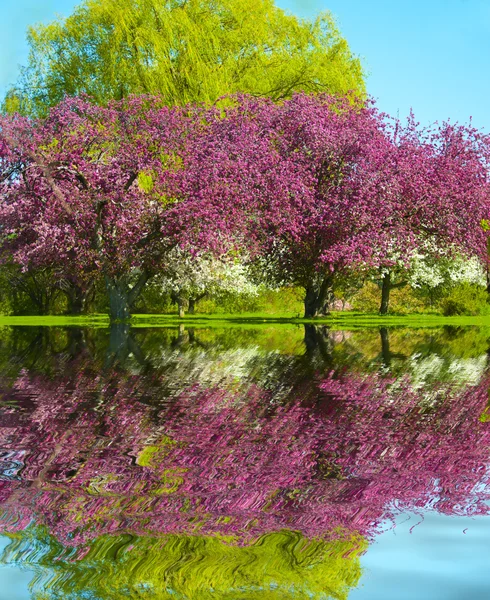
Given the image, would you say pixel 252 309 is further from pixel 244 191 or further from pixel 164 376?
pixel 164 376

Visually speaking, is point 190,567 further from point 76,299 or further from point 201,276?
point 76,299

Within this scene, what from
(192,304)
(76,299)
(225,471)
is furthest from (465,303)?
(225,471)

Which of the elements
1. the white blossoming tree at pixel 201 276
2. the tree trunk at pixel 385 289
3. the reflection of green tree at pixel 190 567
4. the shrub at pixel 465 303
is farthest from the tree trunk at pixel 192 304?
the reflection of green tree at pixel 190 567

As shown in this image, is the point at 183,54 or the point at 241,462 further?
the point at 183,54

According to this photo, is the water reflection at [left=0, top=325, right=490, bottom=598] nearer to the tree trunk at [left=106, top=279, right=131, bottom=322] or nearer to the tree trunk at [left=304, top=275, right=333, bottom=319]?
the tree trunk at [left=106, top=279, right=131, bottom=322]

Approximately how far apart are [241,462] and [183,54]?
3248 centimetres

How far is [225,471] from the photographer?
6531 millimetres

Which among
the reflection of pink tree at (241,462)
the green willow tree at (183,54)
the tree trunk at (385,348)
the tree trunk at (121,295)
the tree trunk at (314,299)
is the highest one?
the green willow tree at (183,54)

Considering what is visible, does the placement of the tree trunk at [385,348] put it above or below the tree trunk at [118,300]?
below

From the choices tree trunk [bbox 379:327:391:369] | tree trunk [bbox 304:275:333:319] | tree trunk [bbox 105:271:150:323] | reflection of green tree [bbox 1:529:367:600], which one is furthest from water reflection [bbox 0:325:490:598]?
tree trunk [bbox 304:275:333:319]

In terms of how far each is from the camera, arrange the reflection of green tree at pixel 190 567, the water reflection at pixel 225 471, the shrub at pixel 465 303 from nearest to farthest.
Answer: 1. the reflection of green tree at pixel 190 567
2. the water reflection at pixel 225 471
3. the shrub at pixel 465 303

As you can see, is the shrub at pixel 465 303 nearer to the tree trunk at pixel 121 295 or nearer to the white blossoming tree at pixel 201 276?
the white blossoming tree at pixel 201 276

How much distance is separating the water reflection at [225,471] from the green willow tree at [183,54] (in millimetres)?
24550

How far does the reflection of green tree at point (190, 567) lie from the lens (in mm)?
3961
